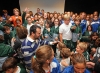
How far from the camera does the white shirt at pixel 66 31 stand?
4.59 metres

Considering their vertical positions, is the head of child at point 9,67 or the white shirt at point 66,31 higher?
the white shirt at point 66,31

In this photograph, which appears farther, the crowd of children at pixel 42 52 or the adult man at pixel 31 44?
the adult man at pixel 31 44

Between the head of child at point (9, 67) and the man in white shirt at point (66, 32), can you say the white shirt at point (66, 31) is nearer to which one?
the man in white shirt at point (66, 32)

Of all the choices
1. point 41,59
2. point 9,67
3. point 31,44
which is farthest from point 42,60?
point 31,44

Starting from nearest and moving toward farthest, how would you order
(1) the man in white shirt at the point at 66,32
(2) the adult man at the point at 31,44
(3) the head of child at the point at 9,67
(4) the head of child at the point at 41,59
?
(4) the head of child at the point at 41,59 < (3) the head of child at the point at 9,67 < (2) the adult man at the point at 31,44 < (1) the man in white shirt at the point at 66,32

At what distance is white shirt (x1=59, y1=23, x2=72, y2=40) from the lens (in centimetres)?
459

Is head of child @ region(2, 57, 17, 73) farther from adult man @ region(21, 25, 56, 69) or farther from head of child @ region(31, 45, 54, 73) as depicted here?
head of child @ region(31, 45, 54, 73)

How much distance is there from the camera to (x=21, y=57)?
305 cm

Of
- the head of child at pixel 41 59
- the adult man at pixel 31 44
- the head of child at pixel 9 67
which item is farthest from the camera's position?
the adult man at pixel 31 44

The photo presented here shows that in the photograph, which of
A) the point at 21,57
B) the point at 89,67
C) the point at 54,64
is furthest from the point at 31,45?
the point at 89,67

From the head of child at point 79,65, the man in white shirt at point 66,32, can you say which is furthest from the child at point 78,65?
the man in white shirt at point 66,32

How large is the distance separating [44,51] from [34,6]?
858cm

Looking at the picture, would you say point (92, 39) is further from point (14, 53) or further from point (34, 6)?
point (34, 6)

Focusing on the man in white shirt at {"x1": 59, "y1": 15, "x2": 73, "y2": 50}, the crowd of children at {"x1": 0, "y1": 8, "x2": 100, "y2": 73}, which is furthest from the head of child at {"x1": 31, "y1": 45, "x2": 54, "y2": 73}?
the man in white shirt at {"x1": 59, "y1": 15, "x2": 73, "y2": 50}
